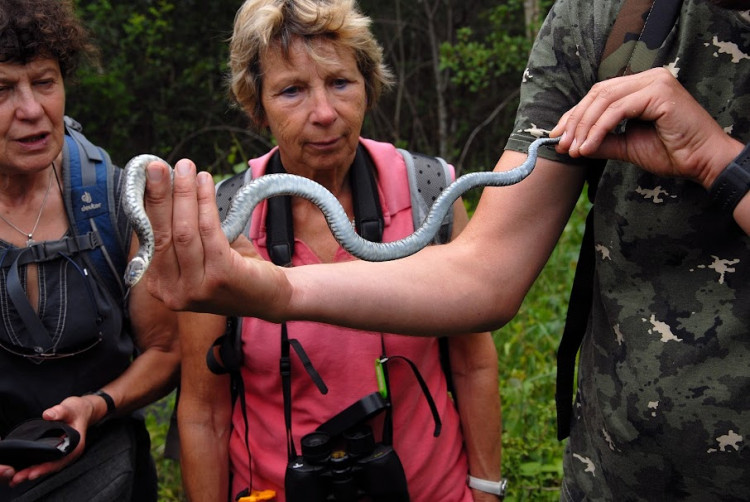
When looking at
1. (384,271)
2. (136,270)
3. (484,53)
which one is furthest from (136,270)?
(484,53)

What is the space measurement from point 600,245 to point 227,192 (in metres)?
1.27

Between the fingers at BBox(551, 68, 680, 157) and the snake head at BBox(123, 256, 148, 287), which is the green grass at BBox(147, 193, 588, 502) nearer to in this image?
the fingers at BBox(551, 68, 680, 157)

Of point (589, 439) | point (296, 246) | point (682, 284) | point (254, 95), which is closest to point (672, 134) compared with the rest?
point (682, 284)

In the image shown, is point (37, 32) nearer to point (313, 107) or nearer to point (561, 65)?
point (313, 107)

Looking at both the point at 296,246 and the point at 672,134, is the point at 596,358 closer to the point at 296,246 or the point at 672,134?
the point at 672,134

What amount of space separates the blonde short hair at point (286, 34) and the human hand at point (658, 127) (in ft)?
4.43

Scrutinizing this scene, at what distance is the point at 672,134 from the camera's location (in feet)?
4.97

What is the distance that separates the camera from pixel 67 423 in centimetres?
254

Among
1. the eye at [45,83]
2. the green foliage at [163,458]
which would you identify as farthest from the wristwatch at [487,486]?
the green foliage at [163,458]

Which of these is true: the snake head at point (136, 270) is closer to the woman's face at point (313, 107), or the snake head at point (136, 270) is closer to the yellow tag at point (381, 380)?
the yellow tag at point (381, 380)

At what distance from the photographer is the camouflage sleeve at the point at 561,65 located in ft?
5.64

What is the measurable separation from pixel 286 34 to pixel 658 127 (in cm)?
153

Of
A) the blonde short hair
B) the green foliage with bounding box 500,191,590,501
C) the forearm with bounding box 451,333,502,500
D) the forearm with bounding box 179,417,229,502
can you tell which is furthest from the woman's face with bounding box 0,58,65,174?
the green foliage with bounding box 500,191,590,501

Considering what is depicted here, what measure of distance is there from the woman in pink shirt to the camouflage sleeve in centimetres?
81
